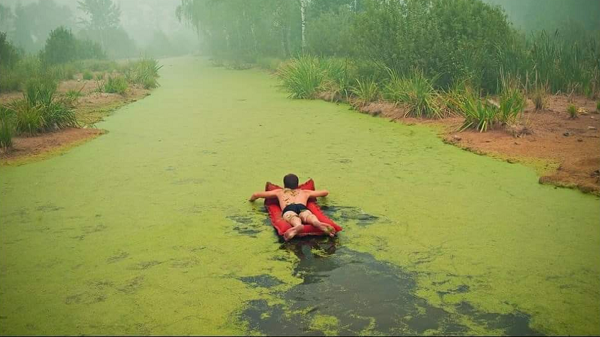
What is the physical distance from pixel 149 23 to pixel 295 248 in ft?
333

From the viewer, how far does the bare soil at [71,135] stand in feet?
21.6

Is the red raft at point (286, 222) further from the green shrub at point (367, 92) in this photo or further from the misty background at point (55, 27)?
the misty background at point (55, 27)

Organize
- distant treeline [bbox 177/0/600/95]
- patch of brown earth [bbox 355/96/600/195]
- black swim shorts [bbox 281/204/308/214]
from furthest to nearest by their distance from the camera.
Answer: distant treeline [bbox 177/0/600/95], patch of brown earth [bbox 355/96/600/195], black swim shorts [bbox 281/204/308/214]

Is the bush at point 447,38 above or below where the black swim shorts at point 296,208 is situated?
above

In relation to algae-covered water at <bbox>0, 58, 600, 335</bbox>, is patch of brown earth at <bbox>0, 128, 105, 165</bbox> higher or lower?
higher

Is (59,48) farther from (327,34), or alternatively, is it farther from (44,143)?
(44,143)

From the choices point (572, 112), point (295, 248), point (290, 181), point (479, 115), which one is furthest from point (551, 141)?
point (295, 248)

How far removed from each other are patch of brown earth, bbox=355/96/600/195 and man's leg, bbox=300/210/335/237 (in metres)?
2.54

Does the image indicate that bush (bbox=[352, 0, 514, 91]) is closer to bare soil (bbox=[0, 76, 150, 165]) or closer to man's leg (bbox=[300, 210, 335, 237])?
bare soil (bbox=[0, 76, 150, 165])

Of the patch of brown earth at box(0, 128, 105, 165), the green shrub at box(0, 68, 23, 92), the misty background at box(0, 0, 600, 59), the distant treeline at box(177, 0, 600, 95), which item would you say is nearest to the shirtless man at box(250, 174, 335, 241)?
the patch of brown earth at box(0, 128, 105, 165)

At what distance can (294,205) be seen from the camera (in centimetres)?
390

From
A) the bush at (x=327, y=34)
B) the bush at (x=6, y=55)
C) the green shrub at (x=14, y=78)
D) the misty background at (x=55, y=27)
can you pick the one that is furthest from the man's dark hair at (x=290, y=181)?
the misty background at (x=55, y=27)

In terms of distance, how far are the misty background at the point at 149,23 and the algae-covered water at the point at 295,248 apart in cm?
876

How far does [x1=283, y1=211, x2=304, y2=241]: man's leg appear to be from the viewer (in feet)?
11.6
